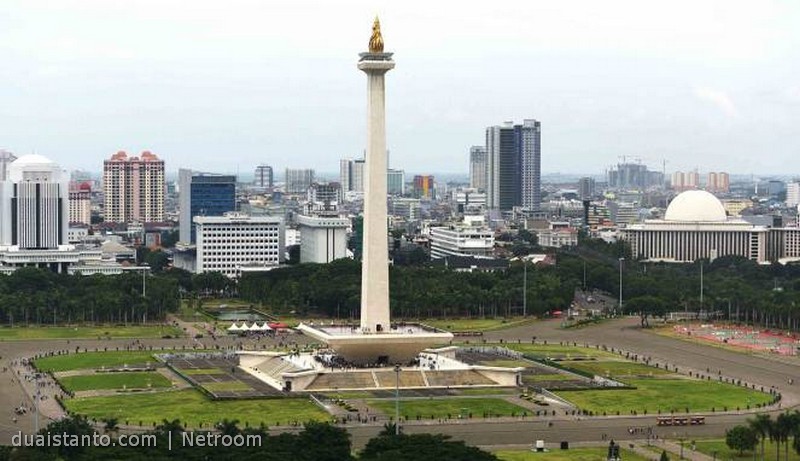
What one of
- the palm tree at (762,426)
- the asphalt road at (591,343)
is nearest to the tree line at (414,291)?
the asphalt road at (591,343)

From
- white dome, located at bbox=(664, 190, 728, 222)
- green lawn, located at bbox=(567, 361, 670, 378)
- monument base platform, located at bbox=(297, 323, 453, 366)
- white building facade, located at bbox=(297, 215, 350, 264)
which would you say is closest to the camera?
monument base platform, located at bbox=(297, 323, 453, 366)

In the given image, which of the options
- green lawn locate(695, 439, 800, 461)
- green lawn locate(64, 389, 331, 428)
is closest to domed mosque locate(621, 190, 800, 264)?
green lawn locate(64, 389, 331, 428)

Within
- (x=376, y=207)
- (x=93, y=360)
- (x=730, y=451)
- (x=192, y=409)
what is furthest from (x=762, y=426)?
(x=93, y=360)

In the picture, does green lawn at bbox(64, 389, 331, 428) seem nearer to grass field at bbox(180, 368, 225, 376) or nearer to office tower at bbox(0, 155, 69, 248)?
grass field at bbox(180, 368, 225, 376)

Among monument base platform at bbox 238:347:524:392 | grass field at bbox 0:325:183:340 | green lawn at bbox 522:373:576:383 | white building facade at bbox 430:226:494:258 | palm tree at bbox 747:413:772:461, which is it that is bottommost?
grass field at bbox 0:325:183:340

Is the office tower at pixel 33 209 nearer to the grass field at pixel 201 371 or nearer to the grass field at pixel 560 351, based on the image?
the grass field at pixel 560 351

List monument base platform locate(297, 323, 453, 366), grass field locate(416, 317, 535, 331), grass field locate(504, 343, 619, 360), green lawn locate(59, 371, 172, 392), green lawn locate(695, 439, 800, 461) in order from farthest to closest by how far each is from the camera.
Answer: grass field locate(416, 317, 535, 331) < grass field locate(504, 343, 619, 360) < monument base platform locate(297, 323, 453, 366) < green lawn locate(59, 371, 172, 392) < green lawn locate(695, 439, 800, 461)

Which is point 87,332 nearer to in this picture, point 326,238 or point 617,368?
point 617,368
